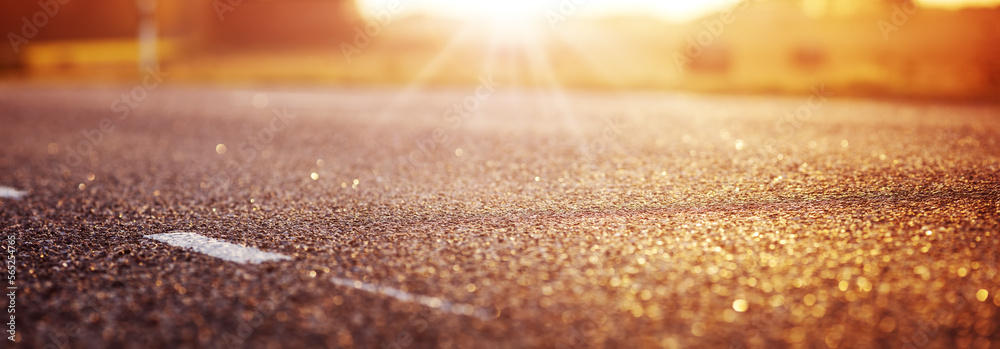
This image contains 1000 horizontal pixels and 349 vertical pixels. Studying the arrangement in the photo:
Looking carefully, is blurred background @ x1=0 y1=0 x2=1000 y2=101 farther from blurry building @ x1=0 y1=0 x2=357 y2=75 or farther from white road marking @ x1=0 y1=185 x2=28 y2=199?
white road marking @ x1=0 y1=185 x2=28 y2=199

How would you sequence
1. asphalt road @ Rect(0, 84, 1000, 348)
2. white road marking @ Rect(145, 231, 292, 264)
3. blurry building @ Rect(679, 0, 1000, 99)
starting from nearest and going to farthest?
asphalt road @ Rect(0, 84, 1000, 348)
white road marking @ Rect(145, 231, 292, 264)
blurry building @ Rect(679, 0, 1000, 99)

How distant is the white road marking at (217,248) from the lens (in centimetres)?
279

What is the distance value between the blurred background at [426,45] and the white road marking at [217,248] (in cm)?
1064

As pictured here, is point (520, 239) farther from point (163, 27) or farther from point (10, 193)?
point (163, 27)

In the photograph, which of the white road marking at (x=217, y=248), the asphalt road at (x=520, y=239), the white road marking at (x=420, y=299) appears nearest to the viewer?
the asphalt road at (x=520, y=239)

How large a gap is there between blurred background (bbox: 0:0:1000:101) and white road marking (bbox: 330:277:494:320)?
36.3ft

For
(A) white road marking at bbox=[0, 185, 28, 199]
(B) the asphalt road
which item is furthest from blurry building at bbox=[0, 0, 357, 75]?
(B) the asphalt road

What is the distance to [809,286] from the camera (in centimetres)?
233

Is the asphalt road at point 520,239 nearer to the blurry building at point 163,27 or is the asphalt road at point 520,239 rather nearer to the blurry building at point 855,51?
the blurry building at point 855,51

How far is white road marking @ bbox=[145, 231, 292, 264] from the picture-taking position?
279cm

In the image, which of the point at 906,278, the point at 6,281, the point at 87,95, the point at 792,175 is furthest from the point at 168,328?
the point at 87,95

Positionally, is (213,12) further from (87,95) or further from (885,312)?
(885,312)

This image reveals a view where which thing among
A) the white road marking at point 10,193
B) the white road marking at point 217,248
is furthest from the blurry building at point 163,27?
the white road marking at point 217,248

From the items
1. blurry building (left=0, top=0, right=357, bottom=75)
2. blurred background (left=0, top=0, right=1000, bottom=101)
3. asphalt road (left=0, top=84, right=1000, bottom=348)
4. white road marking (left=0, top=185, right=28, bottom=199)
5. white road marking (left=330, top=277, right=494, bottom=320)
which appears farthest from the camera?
blurry building (left=0, top=0, right=357, bottom=75)
